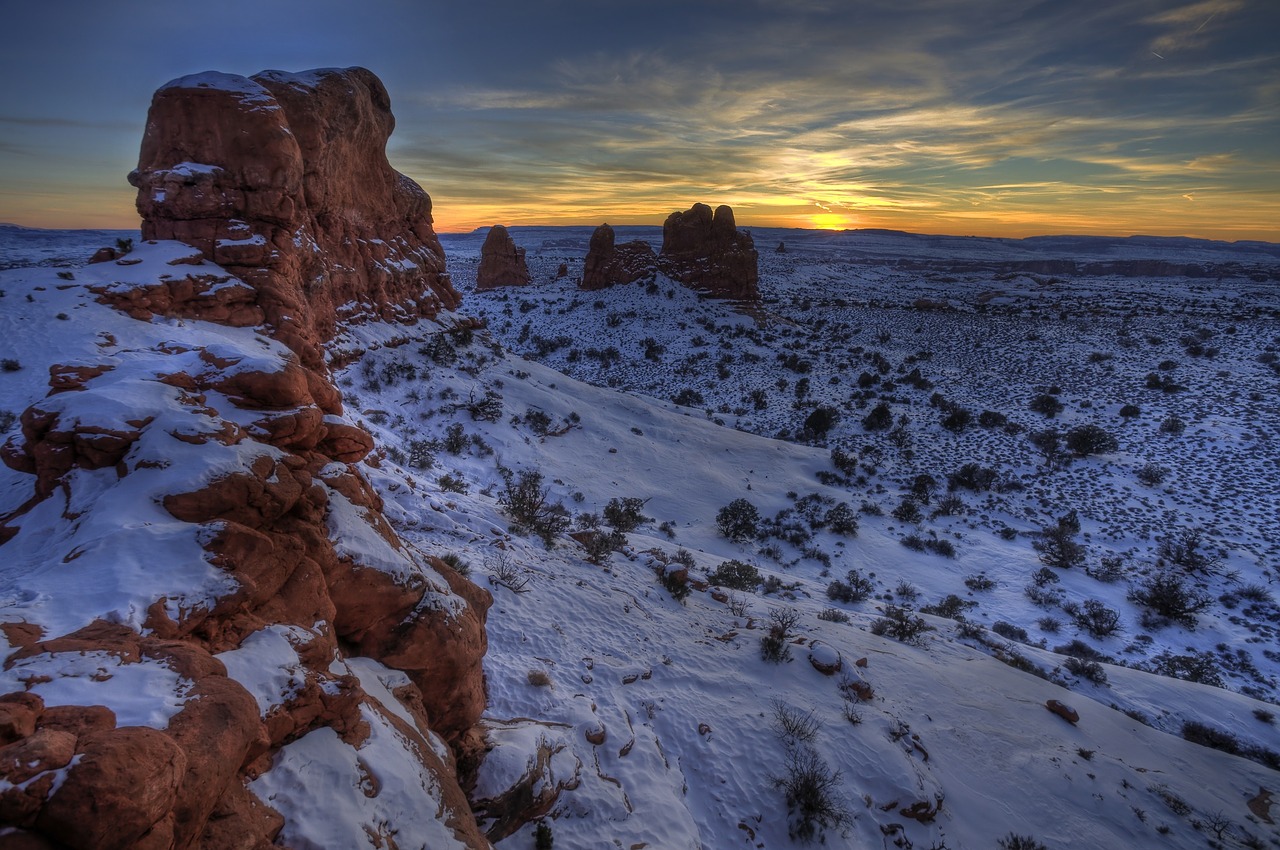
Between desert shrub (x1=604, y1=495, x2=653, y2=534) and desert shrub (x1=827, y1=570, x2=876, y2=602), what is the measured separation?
6.21 m

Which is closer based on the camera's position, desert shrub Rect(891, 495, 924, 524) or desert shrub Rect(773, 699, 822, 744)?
desert shrub Rect(773, 699, 822, 744)

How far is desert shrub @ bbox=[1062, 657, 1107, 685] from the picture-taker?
1130 centimetres

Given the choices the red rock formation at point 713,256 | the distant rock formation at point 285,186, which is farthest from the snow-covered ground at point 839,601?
the red rock formation at point 713,256

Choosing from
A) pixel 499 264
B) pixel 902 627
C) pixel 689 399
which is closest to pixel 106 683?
pixel 902 627

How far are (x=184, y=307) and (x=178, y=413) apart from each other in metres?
8.51

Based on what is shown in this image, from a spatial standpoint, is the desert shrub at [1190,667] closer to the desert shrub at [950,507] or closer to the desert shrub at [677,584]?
the desert shrub at [950,507]

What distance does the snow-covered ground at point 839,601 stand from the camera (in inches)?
301

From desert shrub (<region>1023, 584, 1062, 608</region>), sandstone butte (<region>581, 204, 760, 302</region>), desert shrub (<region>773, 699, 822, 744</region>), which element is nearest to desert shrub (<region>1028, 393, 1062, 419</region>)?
desert shrub (<region>1023, 584, 1062, 608</region>)

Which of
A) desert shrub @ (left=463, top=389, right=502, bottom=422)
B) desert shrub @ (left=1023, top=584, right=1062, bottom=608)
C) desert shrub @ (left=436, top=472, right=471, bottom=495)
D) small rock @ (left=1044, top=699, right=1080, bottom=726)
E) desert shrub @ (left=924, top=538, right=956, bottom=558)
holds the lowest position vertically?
desert shrub @ (left=1023, top=584, right=1062, bottom=608)

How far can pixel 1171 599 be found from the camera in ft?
47.0

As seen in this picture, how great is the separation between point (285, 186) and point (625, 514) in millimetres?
13125

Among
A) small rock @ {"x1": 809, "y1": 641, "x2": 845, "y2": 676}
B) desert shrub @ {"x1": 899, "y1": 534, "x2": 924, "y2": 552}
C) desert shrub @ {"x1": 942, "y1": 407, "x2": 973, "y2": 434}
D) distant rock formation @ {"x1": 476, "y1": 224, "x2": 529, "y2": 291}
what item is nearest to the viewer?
small rock @ {"x1": 809, "y1": 641, "x2": 845, "y2": 676}

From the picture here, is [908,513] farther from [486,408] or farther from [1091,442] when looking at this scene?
[486,408]

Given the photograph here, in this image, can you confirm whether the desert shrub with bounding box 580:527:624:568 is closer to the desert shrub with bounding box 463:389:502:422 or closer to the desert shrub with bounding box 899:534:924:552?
the desert shrub with bounding box 463:389:502:422
